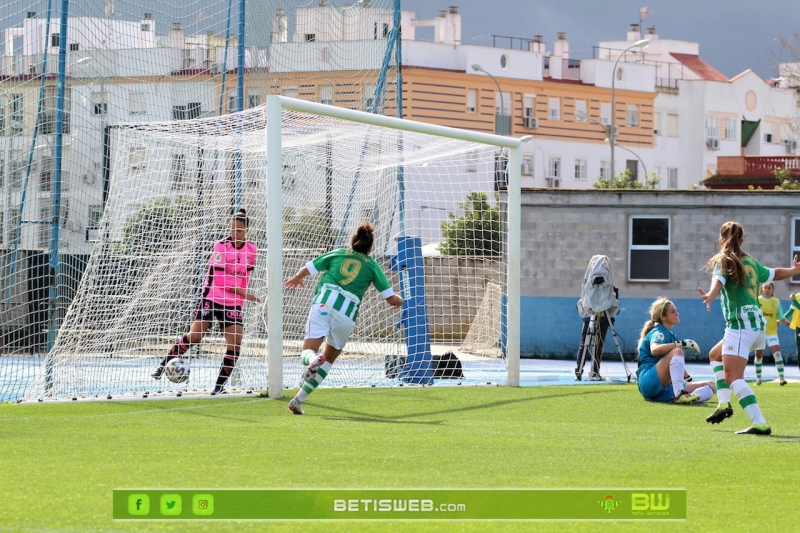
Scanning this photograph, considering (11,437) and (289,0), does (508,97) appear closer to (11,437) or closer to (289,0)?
(289,0)

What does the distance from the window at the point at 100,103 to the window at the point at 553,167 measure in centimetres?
5134

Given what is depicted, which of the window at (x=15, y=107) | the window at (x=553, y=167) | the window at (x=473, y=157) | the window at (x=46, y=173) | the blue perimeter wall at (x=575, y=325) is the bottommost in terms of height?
the blue perimeter wall at (x=575, y=325)

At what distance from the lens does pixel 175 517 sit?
5.48m

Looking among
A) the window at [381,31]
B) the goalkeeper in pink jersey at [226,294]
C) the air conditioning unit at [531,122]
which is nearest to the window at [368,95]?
the window at [381,31]

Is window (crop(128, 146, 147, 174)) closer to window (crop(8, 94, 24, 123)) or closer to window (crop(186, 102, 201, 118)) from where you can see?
window (crop(8, 94, 24, 123))

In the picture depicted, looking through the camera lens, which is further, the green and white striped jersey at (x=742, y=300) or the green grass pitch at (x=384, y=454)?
the green and white striped jersey at (x=742, y=300)

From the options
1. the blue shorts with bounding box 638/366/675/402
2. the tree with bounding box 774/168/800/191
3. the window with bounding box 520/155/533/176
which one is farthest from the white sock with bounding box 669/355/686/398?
the window with bounding box 520/155/533/176

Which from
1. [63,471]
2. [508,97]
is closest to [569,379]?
[63,471]

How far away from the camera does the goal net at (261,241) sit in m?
12.1

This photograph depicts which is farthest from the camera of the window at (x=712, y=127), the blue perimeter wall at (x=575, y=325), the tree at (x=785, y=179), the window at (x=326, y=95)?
the window at (x=712, y=127)

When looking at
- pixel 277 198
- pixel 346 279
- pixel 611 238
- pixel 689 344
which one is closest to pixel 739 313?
pixel 689 344

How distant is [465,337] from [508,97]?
45.5 m

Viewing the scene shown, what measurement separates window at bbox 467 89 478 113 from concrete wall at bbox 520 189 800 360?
1339 inches

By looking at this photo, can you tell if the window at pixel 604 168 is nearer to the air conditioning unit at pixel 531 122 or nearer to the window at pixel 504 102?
the air conditioning unit at pixel 531 122
